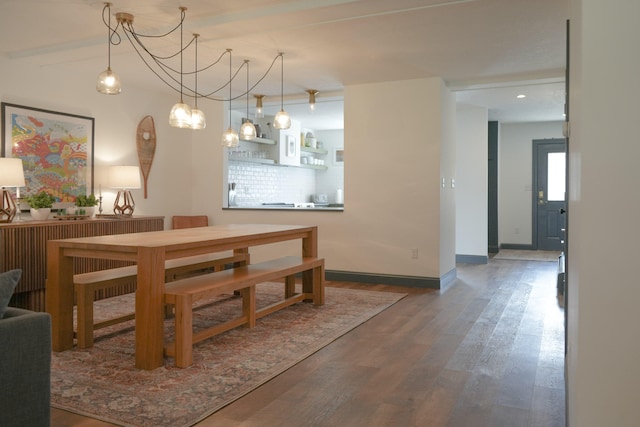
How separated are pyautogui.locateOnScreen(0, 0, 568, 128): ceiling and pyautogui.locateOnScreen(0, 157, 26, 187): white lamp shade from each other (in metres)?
1.02

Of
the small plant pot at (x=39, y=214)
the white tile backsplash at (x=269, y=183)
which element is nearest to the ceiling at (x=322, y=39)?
the small plant pot at (x=39, y=214)

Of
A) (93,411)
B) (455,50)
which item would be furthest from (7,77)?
(455,50)

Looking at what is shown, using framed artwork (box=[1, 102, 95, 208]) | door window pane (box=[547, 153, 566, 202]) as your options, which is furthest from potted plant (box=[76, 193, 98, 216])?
door window pane (box=[547, 153, 566, 202])

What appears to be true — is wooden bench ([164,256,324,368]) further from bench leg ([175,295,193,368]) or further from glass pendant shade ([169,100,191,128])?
glass pendant shade ([169,100,191,128])

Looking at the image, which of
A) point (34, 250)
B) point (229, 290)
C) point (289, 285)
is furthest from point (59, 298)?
point (289, 285)

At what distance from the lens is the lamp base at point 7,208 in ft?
13.5

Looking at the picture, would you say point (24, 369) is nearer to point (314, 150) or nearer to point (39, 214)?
point (39, 214)

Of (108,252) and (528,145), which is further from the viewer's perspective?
(528,145)

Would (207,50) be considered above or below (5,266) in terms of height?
above

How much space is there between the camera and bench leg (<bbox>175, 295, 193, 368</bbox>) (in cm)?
291

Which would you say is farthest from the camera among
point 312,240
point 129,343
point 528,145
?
point 528,145

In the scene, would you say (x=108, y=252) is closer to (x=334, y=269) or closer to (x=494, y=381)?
(x=494, y=381)

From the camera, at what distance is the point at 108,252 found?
304cm

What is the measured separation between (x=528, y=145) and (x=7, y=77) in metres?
8.11
